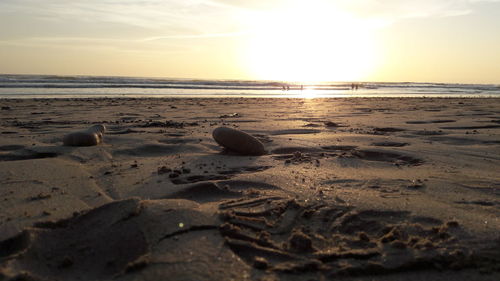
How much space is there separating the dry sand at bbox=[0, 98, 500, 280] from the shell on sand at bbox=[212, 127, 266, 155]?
115 millimetres

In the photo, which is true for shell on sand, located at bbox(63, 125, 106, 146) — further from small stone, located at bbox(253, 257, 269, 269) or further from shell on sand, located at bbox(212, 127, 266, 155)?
small stone, located at bbox(253, 257, 269, 269)

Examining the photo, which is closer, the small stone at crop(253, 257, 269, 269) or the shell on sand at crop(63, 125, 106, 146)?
the small stone at crop(253, 257, 269, 269)

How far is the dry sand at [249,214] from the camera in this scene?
1.73m

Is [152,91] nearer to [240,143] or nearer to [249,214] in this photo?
[240,143]

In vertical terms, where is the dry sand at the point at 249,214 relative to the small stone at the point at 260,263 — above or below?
above

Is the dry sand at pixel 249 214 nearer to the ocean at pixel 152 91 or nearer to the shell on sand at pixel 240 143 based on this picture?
the shell on sand at pixel 240 143

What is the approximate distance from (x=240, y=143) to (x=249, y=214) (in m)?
1.78

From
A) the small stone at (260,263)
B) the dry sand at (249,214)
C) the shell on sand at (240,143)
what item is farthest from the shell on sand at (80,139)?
the small stone at (260,263)

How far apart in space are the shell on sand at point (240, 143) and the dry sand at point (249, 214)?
115mm

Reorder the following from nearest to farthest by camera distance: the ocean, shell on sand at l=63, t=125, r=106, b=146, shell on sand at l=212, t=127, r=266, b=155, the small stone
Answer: the small stone → shell on sand at l=212, t=127, r=266, b=155 → shell on sand at l=63, t=125, r=106, b=146 → the ocean

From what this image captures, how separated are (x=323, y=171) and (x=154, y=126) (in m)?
3.60

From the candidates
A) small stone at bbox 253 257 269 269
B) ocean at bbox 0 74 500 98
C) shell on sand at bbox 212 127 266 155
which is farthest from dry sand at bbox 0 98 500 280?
ocean at bbox 0 74 500 98

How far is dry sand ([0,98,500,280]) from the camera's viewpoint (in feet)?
5.68

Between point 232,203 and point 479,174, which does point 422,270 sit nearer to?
point 232,203
